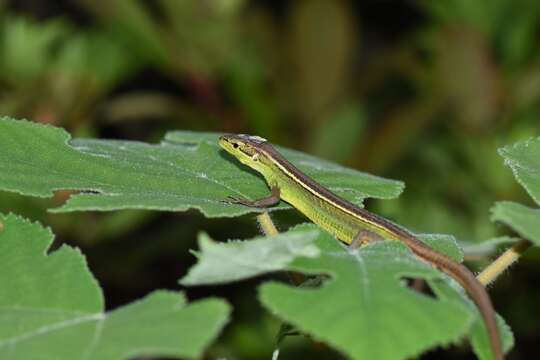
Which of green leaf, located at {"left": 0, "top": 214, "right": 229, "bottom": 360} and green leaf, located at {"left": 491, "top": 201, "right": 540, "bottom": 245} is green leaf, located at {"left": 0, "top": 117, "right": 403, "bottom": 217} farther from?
green leaf, located at {"left": 491, "top": 201, "right": 540, "bottom": 245}

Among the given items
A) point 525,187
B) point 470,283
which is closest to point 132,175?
point 470,283

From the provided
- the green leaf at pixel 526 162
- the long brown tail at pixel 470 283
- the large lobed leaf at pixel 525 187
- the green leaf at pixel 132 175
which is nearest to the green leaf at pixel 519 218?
the large lobed leaf at pixel 525 187

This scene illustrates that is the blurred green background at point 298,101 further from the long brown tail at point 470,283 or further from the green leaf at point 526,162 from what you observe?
the long brown tail at point 470,283

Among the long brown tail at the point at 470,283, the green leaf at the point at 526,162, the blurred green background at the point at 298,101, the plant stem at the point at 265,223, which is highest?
the blurred green background at the point at 298,101

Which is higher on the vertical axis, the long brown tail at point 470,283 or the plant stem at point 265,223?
the plant stem at point 265,223

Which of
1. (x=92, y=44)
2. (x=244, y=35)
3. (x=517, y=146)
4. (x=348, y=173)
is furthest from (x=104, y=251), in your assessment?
(x=517, y=146)

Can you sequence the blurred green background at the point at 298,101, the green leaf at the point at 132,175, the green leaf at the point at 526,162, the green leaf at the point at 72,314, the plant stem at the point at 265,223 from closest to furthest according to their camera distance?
1. the green leaf at the point at 72,314
2. the green leaf at the point at 132,175
3. the green leaf at the point at 526,162
4. the plant stem at the point at 265,223
5. the blurred green background at the point at 298,101

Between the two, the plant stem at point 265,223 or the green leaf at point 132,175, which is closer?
the green leaf at point 132,175
